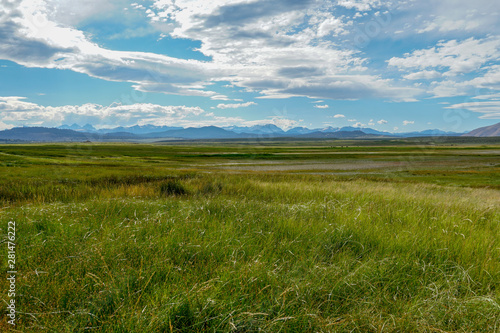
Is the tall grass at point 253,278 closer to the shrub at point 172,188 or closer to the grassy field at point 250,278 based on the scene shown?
the grassy field at point 250,278

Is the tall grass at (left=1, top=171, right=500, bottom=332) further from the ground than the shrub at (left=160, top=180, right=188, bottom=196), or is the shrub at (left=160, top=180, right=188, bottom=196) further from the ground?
the tall grass at (left=1, top=171, right=500, bottom=332)

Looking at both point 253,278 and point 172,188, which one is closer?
point 253,278

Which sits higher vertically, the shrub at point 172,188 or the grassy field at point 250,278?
the grassy field at point 250,278

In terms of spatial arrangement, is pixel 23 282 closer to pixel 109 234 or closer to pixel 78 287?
pixel 78 287

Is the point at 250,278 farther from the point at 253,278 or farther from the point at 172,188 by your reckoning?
the point at 172,188

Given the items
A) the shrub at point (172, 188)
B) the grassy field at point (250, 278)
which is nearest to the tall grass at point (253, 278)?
the grassy field at point (250, 278)

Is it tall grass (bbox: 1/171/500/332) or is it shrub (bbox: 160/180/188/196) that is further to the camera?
shrub (bbox: 160/180/188/196)

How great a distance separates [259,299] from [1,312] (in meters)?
3.01

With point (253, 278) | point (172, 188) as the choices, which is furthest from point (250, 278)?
point (172, 188)

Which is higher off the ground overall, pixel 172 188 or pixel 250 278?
pixel 250 278

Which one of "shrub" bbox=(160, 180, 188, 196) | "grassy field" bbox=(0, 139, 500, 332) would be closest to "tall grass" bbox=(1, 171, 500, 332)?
"grassy field" bbox=(0, 139, 500, 332)

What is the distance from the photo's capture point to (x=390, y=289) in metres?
3.96

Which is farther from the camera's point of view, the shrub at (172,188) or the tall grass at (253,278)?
the shrub at (172,188)

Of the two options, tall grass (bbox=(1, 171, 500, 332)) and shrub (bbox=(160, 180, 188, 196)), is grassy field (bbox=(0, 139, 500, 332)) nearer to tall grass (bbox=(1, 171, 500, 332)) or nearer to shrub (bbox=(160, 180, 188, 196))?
tall grass (bbox=(1, 171, 500, 332))
